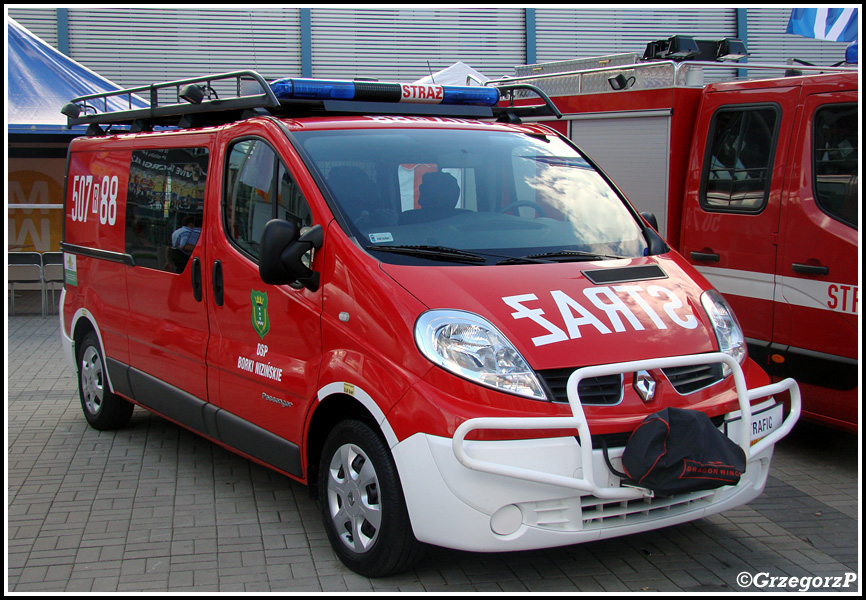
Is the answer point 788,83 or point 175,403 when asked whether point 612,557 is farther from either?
point 788,83

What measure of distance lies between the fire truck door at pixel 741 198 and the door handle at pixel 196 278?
3.43 meters

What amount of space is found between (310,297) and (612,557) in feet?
6.11

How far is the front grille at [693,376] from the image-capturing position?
368 cm

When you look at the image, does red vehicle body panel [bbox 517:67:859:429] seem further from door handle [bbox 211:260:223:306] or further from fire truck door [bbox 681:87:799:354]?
door handle [bbox 211:260:223:306]

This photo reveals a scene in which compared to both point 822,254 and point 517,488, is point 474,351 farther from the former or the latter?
point 822,254

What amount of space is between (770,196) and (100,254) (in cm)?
461

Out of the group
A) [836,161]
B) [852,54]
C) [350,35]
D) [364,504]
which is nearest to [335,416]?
[364,504]

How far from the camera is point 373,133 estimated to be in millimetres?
4500

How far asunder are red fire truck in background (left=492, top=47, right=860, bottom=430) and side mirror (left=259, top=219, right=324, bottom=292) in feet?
10.2

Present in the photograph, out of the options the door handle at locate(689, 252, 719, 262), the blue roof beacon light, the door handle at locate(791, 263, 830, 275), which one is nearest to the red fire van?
the door handle at locate(791, 263, 830, 275)

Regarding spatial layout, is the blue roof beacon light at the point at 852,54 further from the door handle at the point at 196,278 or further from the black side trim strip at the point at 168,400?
the black side trim strip at the point at 168,400

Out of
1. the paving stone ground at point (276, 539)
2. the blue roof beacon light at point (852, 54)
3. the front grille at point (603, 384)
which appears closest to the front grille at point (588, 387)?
the front grille at point (603, 384)

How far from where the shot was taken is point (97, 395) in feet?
21.5

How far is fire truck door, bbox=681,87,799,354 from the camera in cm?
560
